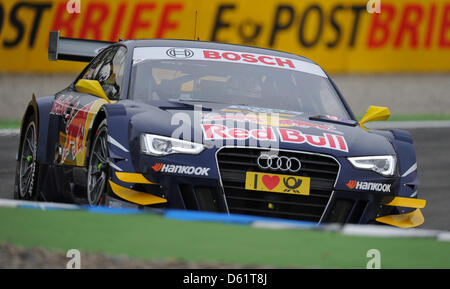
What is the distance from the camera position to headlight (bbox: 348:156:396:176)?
5.64m

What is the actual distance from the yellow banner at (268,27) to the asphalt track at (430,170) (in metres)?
2.40

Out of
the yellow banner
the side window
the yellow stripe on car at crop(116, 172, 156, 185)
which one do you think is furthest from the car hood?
the yellow banner

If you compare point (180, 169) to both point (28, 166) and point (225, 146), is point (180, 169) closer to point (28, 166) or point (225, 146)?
point (225, 146)

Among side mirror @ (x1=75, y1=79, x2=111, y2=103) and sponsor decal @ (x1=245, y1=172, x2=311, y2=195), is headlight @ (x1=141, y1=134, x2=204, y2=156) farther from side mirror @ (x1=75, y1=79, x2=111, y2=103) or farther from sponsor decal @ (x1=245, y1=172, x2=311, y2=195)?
side mirror @ (x1=75, y1=79, x2=111, y2=103)

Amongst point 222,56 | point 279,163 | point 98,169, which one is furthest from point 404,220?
point 222,56

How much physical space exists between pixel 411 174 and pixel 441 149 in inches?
320

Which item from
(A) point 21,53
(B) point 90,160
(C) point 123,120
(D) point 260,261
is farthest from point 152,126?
(A) point 21,53

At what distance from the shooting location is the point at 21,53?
49.9ft

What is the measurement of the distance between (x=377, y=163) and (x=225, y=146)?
3.20 ft

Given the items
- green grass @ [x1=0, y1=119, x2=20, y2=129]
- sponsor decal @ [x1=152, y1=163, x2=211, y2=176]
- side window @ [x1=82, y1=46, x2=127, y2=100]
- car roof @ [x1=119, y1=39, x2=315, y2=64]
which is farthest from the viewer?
green grass @ [x1=0, y1=119, x2=20, y2=129]

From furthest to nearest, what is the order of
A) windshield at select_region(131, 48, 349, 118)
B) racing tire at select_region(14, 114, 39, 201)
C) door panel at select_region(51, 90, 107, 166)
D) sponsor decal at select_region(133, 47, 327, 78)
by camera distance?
1. racing tire at select_region(14, 114, 39, 201)
2. sponsor decal at select_region(133, 47, 327, 78)
3. windshield at select_region(131, 48, 349, 118)
4. door panel at select_region(51, 90, 107, 166)

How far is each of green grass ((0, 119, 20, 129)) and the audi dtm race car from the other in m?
6.60
